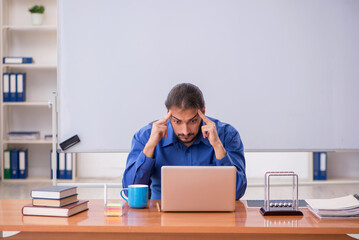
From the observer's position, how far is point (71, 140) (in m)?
3.12

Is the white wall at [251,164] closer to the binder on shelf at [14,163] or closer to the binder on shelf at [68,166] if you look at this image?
the binder on shelf at [68,166]

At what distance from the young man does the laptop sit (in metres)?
0.37

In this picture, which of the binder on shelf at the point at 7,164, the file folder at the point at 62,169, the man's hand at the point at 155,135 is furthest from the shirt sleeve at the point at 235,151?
the binder on shelf at the point at 7,164

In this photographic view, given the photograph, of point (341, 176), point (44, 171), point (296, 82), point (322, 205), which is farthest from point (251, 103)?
point (44, 171)

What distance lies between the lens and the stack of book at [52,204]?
1550 millimetres

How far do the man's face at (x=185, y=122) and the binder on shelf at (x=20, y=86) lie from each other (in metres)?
3.53

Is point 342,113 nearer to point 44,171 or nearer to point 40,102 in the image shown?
point 40,102

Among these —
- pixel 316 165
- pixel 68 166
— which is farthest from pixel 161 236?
pixel 316 165

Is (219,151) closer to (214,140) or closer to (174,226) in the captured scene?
(214,140)

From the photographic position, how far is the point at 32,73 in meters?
5.39

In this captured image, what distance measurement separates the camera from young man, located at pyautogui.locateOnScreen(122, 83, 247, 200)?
195 centimetres

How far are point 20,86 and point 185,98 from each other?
3.61 metres

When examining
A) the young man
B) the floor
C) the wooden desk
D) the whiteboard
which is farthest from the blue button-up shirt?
the floor

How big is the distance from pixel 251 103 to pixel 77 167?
2876 millimetres
